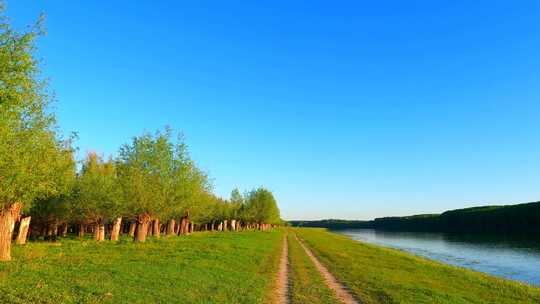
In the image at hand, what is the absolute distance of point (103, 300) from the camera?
705 inches

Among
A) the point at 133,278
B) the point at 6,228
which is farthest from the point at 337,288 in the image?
the point at 6,228

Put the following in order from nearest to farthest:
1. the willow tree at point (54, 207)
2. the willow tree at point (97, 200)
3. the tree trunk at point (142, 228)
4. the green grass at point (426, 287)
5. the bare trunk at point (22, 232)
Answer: the green grass at point (426, 287) → the willow tree at point (54, 207) → the bare trunk at point (22, 232) → the tree trunk at point (142, 228) → the willow tree at point (97, 200)

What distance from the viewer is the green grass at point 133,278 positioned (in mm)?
18797

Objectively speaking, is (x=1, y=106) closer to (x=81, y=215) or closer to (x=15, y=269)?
(x=15, y=269)

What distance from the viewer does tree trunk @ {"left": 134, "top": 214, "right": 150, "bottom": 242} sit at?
54.1 metres

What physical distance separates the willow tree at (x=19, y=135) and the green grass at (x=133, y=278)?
4.71m

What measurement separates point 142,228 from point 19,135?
2855cm

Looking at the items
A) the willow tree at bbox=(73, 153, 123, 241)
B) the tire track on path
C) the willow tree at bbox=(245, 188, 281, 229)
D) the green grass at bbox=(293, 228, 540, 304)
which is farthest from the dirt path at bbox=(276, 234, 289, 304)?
the willow tree at bbox=(245, 188, 281, 229)

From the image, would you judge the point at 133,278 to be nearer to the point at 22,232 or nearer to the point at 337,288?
the point at 337,288

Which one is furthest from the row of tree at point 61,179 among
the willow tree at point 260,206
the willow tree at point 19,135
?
the willow tree at point 260,206

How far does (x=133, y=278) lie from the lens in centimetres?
2394

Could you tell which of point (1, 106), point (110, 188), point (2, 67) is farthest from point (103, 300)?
point (110, 188)

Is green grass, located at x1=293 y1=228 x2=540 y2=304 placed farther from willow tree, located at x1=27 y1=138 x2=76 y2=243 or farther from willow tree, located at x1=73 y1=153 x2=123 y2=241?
willow tree, located at x1=73 y1=153 x2=123 y2=241

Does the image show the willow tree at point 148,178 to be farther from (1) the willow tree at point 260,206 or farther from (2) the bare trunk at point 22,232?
(1) the willow tree at point 260,206
